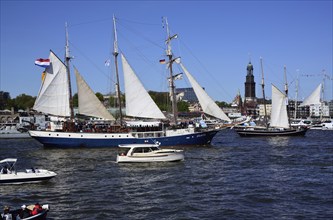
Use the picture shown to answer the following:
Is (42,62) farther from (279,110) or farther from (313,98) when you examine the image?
(313,98)

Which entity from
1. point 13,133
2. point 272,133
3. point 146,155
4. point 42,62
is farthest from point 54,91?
point 272,133

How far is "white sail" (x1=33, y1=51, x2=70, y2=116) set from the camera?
224 ft

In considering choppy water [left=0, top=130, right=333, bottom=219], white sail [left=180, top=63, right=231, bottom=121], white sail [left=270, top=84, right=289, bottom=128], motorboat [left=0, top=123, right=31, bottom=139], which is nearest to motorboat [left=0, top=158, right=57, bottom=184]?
choppy water [left=0, top=130, right=333, bottom=219]

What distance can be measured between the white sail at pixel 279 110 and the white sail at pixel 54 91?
48.8 m

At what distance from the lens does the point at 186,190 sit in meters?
32.9

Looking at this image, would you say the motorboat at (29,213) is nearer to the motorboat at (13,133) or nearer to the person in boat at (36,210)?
the person in boat at (36,210)

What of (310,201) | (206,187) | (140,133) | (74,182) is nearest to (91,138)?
(140,133)

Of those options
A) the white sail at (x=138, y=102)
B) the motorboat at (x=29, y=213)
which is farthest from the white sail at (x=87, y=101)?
the motorboat at (x=29, y=213)

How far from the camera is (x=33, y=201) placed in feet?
97.7

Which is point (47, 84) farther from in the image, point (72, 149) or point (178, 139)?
point (178, 139)

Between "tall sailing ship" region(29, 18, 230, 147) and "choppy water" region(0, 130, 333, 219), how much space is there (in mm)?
15928

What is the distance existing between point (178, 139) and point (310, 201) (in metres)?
38.9

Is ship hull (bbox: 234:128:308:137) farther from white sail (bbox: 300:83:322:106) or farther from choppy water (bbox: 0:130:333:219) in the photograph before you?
choppy water (bbox: 0:130:333:219)

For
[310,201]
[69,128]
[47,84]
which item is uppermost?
[47,84]
